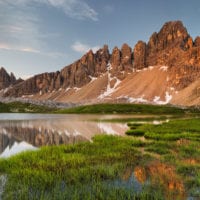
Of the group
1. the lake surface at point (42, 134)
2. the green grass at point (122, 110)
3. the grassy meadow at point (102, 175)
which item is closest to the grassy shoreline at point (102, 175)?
the grassy meadow at point (102, 175)

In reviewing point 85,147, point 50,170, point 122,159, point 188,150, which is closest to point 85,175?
point 50,170

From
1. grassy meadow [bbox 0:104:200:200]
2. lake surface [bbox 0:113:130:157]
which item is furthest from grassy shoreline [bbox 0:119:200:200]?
lake surface [bbox 0:113:130:157]

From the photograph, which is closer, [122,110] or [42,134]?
[42,134]

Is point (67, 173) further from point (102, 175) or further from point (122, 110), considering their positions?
point (122, 110)

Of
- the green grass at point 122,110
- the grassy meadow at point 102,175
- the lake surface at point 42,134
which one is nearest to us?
the grassy meadow at point 102,175

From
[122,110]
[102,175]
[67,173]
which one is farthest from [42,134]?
[122,110]

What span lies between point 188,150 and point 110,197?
15.9 m

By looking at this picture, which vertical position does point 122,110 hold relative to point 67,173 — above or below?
above

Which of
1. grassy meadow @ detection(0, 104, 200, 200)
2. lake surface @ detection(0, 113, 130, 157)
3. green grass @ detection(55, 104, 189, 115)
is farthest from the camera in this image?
green grass @ detection(55, 104, 189, 115)

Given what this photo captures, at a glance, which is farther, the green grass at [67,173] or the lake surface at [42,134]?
the lake surface at [42,134]

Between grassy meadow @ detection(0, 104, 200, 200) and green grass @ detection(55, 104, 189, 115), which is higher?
green grass @ detection(55, 104, 189, 115)

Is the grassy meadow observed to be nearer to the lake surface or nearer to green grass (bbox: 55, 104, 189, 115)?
the lake surface

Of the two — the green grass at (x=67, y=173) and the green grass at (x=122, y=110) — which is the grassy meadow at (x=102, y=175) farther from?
the green grass at (x=122, y=110)

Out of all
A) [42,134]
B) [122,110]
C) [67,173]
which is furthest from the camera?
[122,110]
